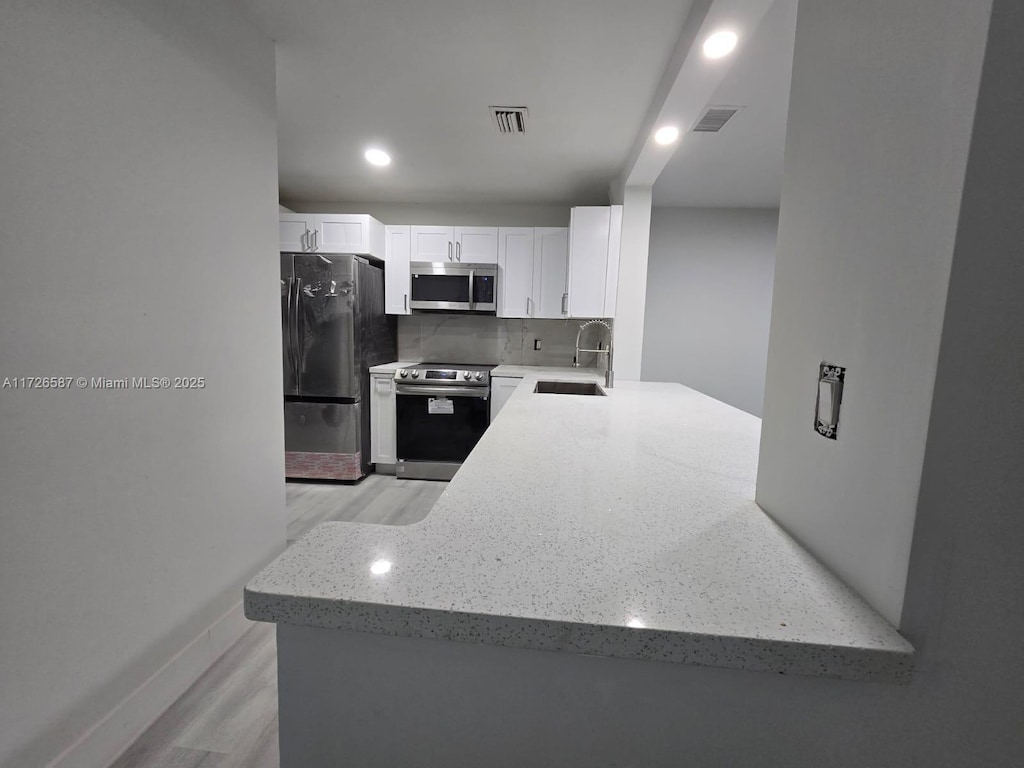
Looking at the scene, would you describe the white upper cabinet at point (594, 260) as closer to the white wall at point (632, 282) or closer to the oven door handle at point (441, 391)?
the white wall at point (632, 282)

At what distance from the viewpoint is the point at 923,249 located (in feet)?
1.36

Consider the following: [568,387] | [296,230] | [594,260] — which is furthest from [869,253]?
[296,230]

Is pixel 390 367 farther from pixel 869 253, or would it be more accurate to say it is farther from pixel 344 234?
pixel 869 253

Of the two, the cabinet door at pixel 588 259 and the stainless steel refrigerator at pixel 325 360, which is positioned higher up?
the cabinet door at pixel 588 259

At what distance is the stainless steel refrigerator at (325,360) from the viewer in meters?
3.32

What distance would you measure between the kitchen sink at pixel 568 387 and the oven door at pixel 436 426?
25.9 inches

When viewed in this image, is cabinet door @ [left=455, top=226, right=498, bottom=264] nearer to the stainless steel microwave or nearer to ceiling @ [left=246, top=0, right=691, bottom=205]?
the stainless steel microwave

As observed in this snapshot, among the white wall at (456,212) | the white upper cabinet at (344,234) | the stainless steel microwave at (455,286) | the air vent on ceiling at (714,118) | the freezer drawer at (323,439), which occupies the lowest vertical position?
the freezer drawer at (323,439)

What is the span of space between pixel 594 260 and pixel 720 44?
1788mm

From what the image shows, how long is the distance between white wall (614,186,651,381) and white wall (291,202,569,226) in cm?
116

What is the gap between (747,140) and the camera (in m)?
2.63

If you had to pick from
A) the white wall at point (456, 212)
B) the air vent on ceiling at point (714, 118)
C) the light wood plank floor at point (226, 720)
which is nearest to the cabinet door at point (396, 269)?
the white wall at point (456, 212)

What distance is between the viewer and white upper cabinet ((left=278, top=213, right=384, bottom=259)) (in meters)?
3.49

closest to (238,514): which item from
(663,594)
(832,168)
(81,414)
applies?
(81,414)
